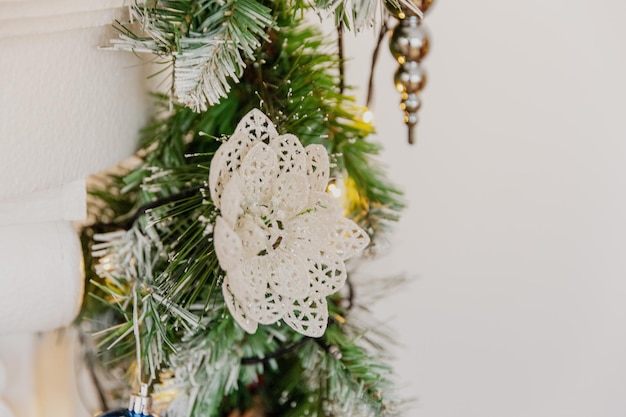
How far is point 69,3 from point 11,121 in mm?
76

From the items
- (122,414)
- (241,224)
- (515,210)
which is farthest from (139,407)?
(515,210)

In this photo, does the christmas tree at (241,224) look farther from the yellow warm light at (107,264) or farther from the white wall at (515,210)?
the white wall at (515,210)

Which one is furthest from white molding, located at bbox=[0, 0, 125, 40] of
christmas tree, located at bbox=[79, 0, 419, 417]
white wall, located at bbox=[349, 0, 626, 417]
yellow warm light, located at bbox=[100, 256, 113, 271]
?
white wall, located at bbox=[349, 0, 626, 417]

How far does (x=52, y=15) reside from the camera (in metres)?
0.39

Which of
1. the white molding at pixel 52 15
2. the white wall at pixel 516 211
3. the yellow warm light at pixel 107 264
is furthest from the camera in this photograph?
the white wall at pixel 516 211

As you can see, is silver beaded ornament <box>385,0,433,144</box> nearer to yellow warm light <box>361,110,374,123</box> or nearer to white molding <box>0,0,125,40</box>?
yellow warm light <box>361,110,374,123</box>

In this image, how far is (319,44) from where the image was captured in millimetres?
517

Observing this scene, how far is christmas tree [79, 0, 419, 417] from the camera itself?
0.42 meters

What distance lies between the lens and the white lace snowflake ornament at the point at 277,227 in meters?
0.43

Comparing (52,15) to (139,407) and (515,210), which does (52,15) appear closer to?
(139,407)

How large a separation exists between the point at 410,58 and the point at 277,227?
0.56 ft

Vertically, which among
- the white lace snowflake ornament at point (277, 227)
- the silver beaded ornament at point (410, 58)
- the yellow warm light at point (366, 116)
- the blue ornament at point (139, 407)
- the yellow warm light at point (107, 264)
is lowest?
the blue ornament at point (139, 407)

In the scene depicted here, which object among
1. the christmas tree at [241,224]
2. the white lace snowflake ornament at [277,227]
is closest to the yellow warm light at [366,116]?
the christmas tree at [241,224]

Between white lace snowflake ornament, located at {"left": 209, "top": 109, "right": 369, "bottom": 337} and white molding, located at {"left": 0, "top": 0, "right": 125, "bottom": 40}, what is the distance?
3.9 inches
